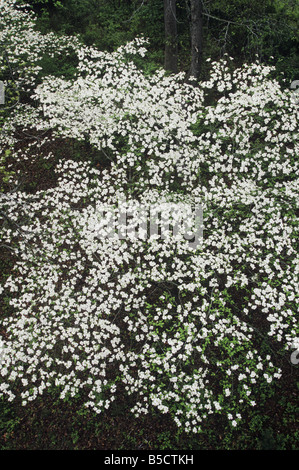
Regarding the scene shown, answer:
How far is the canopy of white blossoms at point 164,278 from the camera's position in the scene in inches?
271

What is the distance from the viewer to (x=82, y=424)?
6863mm

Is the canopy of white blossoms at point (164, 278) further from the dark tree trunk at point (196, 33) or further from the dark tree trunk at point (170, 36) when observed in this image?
the dark tree trunk at point (170, 36)

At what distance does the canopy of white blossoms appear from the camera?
6887 millimetres

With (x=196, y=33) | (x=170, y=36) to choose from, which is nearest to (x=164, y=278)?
(x=196, y=33)

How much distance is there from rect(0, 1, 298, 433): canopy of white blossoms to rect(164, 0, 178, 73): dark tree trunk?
7.86 feet

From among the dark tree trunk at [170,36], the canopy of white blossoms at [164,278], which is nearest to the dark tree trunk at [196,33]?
the canopy of white blossoms at [164,278]

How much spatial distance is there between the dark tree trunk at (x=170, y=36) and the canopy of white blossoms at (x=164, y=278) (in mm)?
2397

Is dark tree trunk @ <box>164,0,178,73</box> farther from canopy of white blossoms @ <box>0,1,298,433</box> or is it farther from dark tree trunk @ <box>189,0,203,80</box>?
canopy of white blossoms @ <box>0,1,298,433</box>

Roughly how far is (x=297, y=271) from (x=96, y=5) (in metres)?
15.3

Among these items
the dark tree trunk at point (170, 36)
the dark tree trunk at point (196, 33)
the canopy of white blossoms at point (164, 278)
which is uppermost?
the dark tree trunk at point (170, 36)

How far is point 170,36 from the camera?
1042 centimetres

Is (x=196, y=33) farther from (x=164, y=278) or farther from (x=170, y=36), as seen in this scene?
(x=164, y=278)

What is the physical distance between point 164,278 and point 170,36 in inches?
367

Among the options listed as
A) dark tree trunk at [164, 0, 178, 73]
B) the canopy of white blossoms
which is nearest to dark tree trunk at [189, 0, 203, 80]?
the canopy of white blossoms
